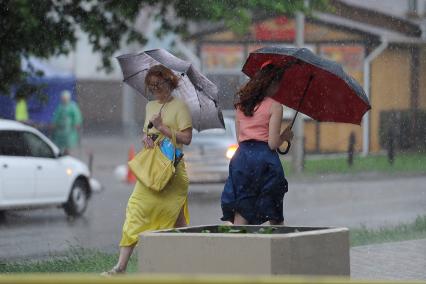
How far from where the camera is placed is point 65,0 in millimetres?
14961

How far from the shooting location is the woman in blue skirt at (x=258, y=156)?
849cm

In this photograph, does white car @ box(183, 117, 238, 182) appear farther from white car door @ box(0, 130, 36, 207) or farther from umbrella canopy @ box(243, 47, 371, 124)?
umbrella canopy @ box(243, 47, 371, 124)

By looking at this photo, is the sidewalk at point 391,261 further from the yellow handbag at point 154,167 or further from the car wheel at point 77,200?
the car wheel at point 77,200

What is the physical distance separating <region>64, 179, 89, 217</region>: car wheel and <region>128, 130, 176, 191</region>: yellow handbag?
30.9ft

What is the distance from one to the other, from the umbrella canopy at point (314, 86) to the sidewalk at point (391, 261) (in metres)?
1.42

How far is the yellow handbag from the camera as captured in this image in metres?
9.00

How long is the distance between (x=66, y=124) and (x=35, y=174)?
5518 mm

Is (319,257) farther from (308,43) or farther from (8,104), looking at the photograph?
(308,43)

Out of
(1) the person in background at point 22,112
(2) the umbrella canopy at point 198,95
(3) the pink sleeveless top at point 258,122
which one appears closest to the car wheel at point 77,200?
(1) the person in background at point 22,112

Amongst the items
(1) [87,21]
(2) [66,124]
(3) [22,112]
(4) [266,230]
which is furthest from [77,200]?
(4) [266,230]

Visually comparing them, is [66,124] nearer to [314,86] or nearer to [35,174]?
[35,174]

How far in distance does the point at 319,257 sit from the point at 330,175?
18.2 m

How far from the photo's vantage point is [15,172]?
1708 cm

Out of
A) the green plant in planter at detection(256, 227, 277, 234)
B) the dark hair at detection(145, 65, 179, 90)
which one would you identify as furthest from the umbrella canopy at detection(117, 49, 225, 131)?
the green plant in planter at detection(256, 227, 277, 234)
